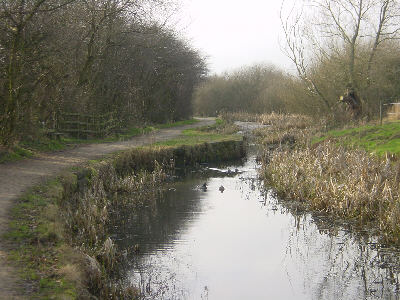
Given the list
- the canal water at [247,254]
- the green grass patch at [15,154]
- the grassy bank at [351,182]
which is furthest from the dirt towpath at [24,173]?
the grassy bank at [351,182]

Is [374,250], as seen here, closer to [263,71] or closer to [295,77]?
[295,77]

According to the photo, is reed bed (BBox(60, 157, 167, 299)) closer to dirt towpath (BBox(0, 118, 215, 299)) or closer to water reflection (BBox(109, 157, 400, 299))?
water reflection (BBox(109, 157, 400, 299))

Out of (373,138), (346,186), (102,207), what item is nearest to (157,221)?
(102,207)

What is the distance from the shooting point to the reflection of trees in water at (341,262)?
24.7 ft

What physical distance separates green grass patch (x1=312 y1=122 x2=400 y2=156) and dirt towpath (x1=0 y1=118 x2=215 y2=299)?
305 inches

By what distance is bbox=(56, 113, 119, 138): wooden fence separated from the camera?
19219 millimetres

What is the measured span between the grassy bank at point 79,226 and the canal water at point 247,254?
522mm

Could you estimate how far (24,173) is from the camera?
11.7 metres

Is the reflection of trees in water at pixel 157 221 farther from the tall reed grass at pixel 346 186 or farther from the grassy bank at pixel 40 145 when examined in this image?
the grassy bank at pixel 40 145

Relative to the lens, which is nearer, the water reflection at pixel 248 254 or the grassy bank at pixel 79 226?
the grassy bank at pixel 79 226

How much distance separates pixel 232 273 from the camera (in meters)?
8.38

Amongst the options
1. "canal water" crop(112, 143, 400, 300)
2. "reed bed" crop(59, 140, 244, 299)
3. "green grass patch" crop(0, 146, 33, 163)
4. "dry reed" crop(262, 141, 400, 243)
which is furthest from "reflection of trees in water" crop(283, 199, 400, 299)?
"green grass patch" crop(0, 146, 33, 163)

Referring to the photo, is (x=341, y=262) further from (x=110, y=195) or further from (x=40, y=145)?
(x=40, y=145)

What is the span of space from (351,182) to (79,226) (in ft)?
20.3
